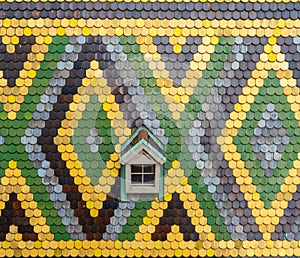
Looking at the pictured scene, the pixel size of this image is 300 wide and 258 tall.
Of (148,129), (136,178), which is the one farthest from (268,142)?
(136,178)

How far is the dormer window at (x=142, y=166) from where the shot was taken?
751cm

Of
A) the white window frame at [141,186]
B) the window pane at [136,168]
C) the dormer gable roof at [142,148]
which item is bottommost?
the white window frame at [141,186]

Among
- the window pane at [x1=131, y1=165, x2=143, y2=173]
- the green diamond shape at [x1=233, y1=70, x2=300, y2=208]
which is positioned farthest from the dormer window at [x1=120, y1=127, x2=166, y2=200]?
the green diamond shape at [x1=233, y1=70, x2=300, y2=208]

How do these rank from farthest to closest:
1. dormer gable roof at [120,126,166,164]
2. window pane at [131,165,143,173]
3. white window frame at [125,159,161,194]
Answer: window pane at [131,165,143,173] → white window frame at [125,159,161,194] → dormer gable roof at [120,126,166,164]

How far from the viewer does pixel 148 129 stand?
7.68 meters

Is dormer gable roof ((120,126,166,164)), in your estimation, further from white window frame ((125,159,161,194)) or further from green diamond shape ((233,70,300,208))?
green diamond shape ((233,70,300,208))

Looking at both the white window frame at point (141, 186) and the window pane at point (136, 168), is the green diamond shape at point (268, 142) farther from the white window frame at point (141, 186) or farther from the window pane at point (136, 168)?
the window pane at point (136, 168)

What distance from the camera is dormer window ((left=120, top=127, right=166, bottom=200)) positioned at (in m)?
7.51

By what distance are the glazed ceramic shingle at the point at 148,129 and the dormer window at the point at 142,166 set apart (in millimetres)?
22

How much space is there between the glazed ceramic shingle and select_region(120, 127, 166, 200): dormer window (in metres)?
0.02

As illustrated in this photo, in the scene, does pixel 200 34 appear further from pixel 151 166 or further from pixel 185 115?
pixel 151 166

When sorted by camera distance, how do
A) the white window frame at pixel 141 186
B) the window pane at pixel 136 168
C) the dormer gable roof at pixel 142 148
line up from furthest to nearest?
the window pane at pixel 136 168
the white window frame at pixel 141 186
the dormer gable roof at pixel 142 148

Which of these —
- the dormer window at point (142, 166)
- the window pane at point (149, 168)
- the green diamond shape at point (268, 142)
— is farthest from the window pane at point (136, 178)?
the green diamond shape at point (268, 142)

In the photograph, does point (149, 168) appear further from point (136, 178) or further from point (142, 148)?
point (142, 148)
